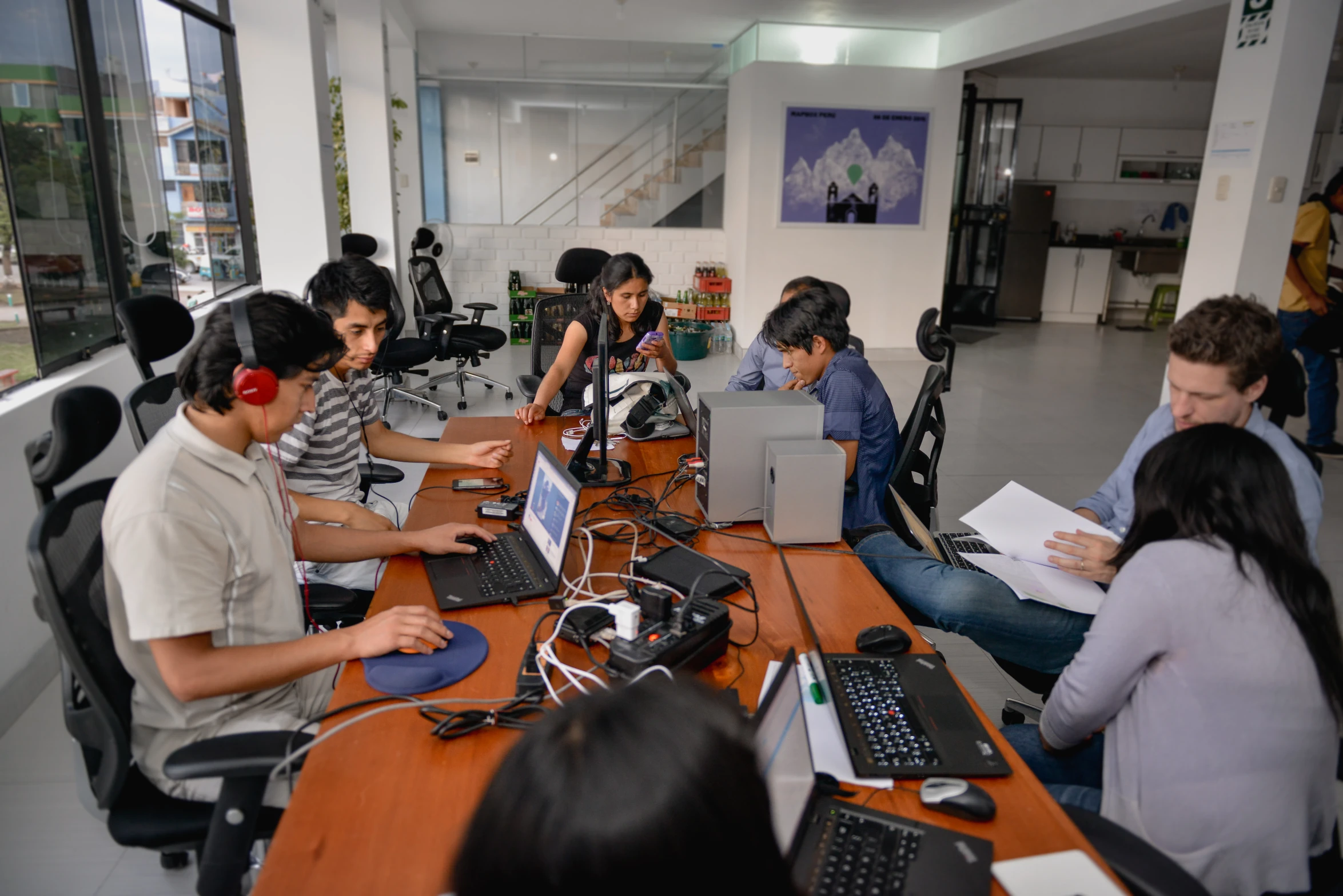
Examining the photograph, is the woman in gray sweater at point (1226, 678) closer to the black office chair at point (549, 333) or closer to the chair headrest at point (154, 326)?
the chair headrest at point (154, 326)

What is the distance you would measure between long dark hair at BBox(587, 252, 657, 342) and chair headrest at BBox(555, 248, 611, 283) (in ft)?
8.64

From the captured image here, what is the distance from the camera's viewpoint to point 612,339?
356 centimetres

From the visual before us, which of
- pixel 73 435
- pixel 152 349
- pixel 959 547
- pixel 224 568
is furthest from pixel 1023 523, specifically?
pixel 152 349

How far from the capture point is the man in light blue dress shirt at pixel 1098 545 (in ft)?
6.48

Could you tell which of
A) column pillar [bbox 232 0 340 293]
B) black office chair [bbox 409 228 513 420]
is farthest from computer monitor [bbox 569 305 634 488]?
black office chair [bbox 409 228 513 420]

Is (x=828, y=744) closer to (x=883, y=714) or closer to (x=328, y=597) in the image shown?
(x=883, y=714)

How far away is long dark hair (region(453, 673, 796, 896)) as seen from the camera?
0.51m

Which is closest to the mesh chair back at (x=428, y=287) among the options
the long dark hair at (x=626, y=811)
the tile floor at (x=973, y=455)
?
the tile floor at (x=973, y=455)

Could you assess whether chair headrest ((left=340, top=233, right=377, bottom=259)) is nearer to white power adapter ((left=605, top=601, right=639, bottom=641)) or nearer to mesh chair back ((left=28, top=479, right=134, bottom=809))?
mesh chair back ((left=28, top=479, right=134, bottom=809))

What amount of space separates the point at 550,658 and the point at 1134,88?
469 inches

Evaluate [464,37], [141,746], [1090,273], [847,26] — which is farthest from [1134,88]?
[141,746]

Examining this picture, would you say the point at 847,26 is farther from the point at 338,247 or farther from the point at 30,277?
the point at 30,277

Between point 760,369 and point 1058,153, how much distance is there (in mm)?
Answer: 9181

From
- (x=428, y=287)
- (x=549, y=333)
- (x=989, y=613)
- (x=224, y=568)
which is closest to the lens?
(x=224, y=568)
